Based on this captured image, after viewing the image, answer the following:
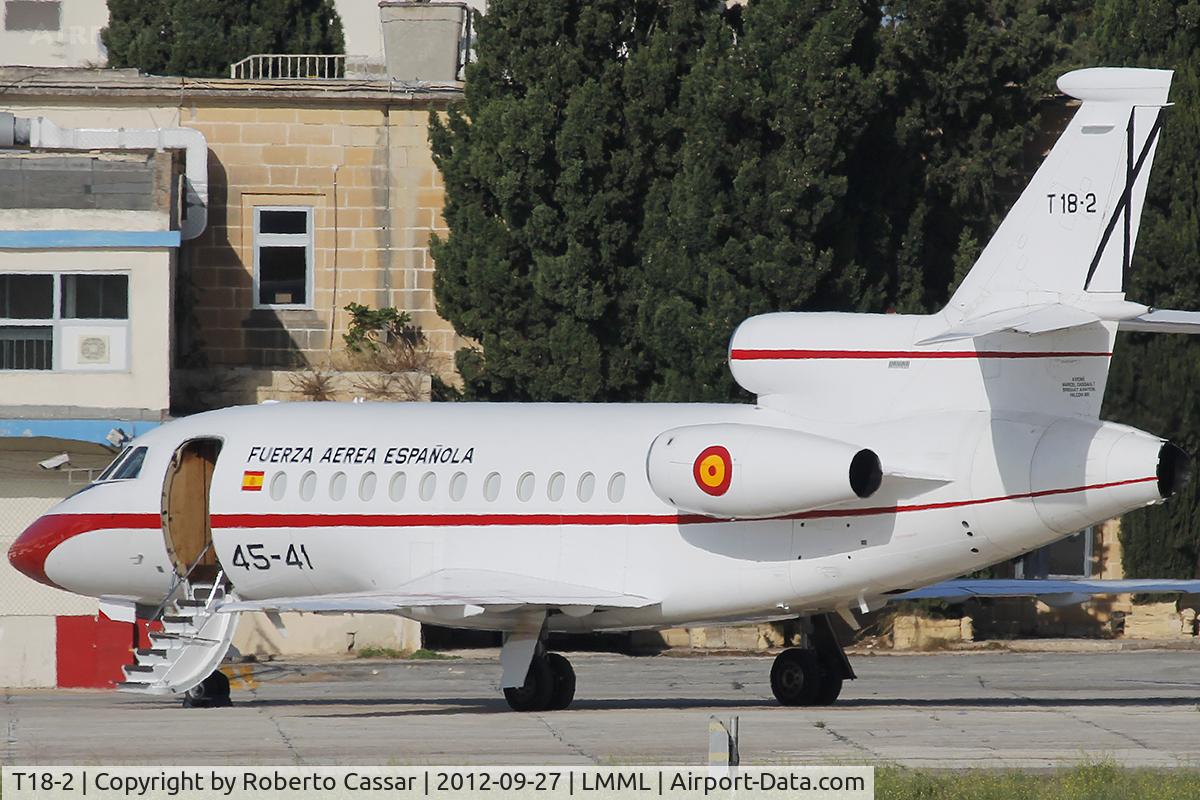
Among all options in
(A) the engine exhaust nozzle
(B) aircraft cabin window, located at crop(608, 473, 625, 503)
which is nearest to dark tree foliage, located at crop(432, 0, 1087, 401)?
(B) aircraft cabin window, located at crop(608, 473, 625, 503)

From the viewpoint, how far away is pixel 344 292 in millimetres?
35375

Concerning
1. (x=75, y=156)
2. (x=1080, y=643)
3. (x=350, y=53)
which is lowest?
(x=1080, y=643)

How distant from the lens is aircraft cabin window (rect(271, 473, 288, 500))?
21875 mm

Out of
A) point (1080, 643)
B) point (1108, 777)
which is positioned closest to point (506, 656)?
point (1108, 777)

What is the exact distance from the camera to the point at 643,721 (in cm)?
1828

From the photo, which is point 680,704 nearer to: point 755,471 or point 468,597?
point 468,597

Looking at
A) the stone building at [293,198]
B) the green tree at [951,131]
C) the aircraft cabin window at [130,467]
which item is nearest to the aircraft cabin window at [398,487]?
the aircraft cabin window at [130,467]

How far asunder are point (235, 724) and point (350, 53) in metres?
39.9

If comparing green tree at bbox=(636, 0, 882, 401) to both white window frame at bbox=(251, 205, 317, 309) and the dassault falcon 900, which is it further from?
the dassault falcon 900

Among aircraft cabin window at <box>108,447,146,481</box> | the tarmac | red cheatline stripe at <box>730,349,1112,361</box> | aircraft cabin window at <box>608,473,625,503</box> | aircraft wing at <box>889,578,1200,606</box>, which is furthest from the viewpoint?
aircraft cabin window at <box>108,447,146,481</box>

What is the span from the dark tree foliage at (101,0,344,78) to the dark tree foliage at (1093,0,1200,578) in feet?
74.0

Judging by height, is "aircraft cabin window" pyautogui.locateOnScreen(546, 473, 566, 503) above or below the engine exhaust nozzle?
below

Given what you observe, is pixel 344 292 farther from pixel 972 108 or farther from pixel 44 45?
pixel 44 45

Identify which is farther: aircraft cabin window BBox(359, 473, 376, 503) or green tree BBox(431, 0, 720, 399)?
green tree BBox(431, 0, 720, 399)
